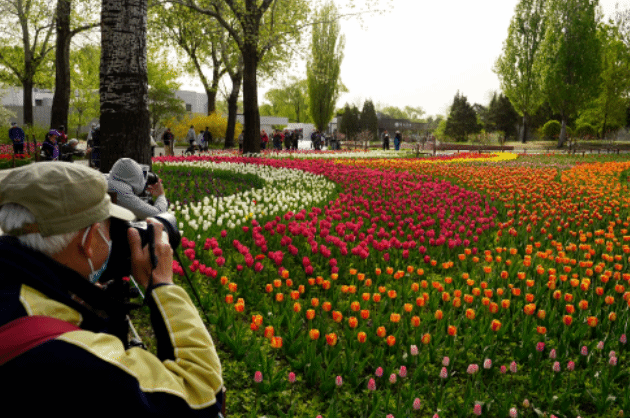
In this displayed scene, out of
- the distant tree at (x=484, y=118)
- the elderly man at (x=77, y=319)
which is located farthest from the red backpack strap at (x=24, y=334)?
the distant tree at (x=484, y=118)

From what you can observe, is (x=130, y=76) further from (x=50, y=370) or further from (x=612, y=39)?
(x=612, y=39)

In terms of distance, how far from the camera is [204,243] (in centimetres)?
499

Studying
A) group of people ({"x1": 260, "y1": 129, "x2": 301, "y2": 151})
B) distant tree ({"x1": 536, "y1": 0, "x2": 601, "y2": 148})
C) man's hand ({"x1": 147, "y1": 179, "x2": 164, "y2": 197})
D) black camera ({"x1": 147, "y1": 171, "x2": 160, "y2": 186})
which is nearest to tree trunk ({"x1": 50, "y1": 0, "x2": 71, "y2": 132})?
group of people ({"x1": 260, "y1": 129, "x2": 301, "y2": 151})

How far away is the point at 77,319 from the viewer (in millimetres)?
1307

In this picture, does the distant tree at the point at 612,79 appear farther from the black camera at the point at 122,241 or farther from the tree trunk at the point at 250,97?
the black camera at the point at 122,241

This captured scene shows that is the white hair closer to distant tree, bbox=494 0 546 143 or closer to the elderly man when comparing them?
the elderly man

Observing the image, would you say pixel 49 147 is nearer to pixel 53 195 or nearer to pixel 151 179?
pixel 151 179

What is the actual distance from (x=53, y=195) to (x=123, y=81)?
17.9ft

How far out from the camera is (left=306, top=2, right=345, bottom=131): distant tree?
45469 millimetres

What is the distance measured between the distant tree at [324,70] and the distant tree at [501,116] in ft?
72.2

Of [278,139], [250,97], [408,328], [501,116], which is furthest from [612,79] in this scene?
[408,328]

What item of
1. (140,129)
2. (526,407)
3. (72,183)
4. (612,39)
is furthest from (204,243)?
(612,39)

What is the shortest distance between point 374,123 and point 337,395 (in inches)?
2468

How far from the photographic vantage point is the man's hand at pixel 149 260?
152 centimetres
